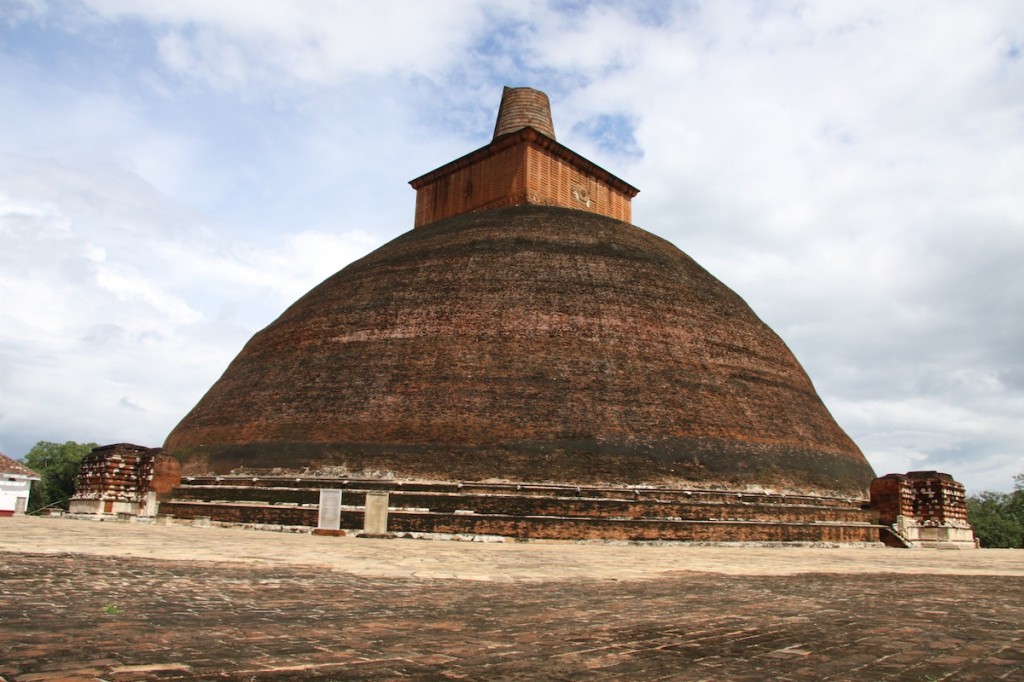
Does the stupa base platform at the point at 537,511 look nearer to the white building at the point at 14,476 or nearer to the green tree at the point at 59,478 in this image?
the white building at the point at 14,476

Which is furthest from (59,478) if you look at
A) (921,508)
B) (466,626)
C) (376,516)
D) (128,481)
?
(466,626)

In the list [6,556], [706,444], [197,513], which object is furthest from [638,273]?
[6,556]

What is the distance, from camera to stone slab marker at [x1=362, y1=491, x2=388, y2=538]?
48.6 feet

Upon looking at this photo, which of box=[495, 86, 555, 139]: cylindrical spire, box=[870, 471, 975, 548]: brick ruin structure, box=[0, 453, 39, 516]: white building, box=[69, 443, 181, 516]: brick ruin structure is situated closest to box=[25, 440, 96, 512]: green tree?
box=[0, 453, 39, 516]: white building

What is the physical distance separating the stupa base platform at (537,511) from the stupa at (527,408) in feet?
0.15

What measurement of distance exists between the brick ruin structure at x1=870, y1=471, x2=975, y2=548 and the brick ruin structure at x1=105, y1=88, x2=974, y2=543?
45 cm

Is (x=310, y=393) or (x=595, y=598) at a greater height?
(x=310, y=393)

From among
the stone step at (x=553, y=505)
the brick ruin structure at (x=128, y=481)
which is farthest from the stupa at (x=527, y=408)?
the brick ruin structure at (x=128, y=481)

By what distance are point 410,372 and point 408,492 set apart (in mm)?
3223

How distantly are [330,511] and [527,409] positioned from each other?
471 cm

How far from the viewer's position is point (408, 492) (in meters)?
15.7

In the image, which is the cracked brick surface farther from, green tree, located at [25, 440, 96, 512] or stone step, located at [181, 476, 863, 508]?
green tree, located at [25, 440, 96, 512]

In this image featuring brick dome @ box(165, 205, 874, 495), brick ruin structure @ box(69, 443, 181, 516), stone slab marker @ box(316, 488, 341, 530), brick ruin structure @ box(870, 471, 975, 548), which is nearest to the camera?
stone slab marker @ box(316, 488, 341, 530)

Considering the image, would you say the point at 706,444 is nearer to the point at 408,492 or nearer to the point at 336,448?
the point at 408,492
